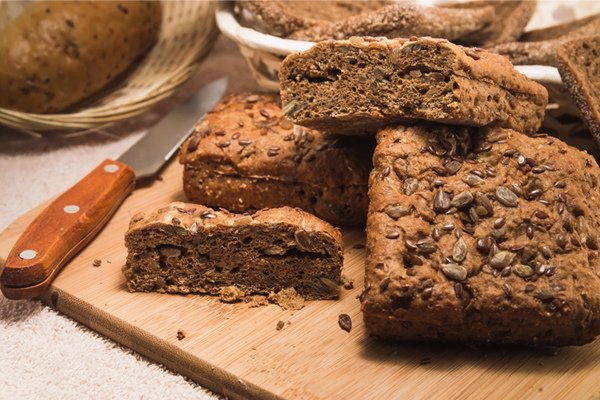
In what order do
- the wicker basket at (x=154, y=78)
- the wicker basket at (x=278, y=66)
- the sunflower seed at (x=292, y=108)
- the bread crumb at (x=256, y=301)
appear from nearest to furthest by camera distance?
the bread crumb at (x=256, y=301) < the sunflower seed at (x=292, y=108) < the wicker basket at (x=278, y=66) < the wicker basket at (x=154, y=78)

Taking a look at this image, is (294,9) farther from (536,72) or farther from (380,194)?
(380,194)

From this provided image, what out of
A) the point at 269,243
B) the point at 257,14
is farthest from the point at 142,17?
the point at 269,243

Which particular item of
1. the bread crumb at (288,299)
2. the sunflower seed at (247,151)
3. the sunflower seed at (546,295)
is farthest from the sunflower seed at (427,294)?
the sunflower seed at (247,151)

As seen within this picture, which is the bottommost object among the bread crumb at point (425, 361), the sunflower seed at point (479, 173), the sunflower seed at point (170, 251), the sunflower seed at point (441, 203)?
the bread crumb at point (425, 361)

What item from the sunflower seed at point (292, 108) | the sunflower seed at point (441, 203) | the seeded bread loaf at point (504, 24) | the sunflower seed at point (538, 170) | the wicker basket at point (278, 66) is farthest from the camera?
the seeded bread loaf at point (504, 24)

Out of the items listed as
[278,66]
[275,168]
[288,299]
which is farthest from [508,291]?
[278,66]

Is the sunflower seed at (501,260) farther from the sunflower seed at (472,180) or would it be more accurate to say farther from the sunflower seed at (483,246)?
the sunflower seed at (472,180)

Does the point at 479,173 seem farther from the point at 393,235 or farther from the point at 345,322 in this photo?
the point at 345,322

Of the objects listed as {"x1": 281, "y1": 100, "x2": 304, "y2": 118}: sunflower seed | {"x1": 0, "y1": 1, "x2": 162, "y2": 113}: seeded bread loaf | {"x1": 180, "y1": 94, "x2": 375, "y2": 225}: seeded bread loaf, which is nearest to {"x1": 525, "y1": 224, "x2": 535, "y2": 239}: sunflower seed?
{"x1": 180, "y1": 94, "x2": 375, "y2": 225}: seeded bread loaf
